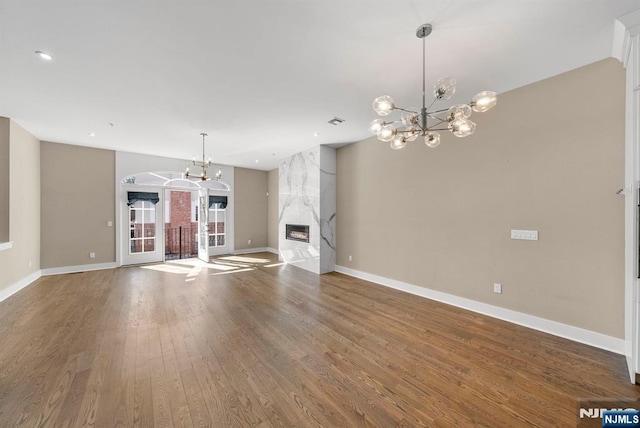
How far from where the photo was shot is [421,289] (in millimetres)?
4250

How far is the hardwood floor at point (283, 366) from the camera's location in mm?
1763

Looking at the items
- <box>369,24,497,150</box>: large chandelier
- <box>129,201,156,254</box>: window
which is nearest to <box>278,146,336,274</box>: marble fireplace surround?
<box>369,24,497,150</box>: large chandelier

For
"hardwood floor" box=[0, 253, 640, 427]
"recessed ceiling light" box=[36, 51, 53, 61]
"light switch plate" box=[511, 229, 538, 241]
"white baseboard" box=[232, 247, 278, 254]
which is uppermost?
"recessed ceiling light" box=[36, 51, 53, 61]

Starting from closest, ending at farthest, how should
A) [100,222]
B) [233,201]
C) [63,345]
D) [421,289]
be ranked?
[63,345]
[421,289]
[100,222]
[233,201]

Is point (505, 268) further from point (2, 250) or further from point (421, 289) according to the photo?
point (2, 250)

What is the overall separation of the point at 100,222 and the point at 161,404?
617 cm

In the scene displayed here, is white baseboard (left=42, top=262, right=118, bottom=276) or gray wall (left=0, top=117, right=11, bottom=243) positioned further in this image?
white baseboard (left=42, top=262, right=118, bottom=276)

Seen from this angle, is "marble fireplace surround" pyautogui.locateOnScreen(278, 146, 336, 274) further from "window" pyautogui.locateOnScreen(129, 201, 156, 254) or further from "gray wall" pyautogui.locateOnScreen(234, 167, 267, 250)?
"window" pyautogui.locateOnScreen(129, 201, 156, 254)

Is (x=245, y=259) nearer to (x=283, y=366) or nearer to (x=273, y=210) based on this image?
(x=273, y=210)

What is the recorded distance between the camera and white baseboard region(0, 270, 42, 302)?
4019 mm

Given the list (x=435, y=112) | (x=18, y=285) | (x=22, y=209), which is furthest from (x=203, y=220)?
(x=435, y=112)

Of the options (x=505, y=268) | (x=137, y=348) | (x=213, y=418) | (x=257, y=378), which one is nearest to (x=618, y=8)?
(x=505, y=268)

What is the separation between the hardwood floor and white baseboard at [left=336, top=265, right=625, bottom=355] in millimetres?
125

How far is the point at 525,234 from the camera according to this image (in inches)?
123
